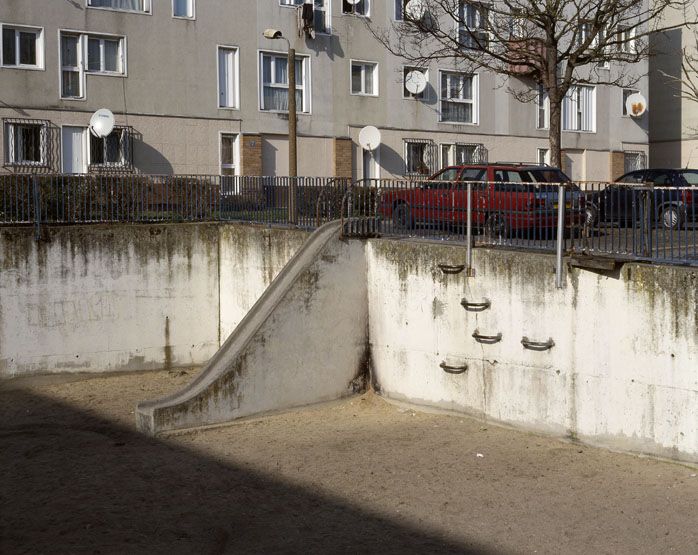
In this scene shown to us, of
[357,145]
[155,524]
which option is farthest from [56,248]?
[357,145]

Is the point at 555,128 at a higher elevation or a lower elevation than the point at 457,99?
lower

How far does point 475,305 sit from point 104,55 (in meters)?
18.0

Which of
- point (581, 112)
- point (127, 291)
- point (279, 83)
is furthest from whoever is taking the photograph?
point (581, 112)

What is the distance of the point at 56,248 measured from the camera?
61.4 ft

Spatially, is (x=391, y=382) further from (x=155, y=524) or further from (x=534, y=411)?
(x=155, y=524)

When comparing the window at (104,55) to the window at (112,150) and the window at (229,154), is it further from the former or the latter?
the window at (229,154)

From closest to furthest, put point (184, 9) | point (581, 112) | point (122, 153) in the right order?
point (122, 153) → point (184, 9) → point (581, 112)

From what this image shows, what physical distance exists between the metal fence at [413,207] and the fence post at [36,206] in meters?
0.02

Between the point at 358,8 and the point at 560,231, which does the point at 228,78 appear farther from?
the point at 560,231

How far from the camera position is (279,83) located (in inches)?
1277

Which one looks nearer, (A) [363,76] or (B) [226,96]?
(B) [226,96]

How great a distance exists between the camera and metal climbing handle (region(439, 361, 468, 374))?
15077 mm

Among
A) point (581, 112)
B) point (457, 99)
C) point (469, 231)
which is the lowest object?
point (469, 231)

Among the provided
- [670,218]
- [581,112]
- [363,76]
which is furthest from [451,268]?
[581,112]
